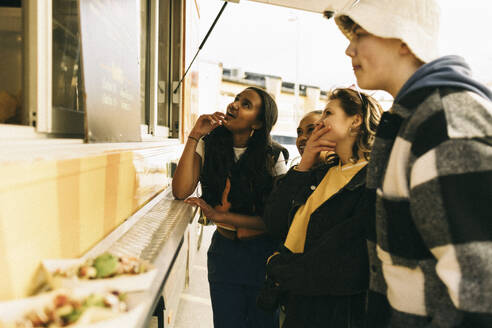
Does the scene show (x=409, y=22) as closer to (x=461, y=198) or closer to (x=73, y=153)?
(x=461, y=198)

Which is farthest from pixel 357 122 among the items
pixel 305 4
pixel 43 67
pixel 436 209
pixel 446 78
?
pixel 305 4

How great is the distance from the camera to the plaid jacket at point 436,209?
0.58m

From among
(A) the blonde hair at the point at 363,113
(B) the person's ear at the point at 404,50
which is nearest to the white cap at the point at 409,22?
(B) the person's ear at the point at 404,50

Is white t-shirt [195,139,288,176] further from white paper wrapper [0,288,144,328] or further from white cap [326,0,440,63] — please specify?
white paper wrapper [0,288,144,328]

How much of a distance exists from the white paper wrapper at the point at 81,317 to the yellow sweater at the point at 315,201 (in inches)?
33.3

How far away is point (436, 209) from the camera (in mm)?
619

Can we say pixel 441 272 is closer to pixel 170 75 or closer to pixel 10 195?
pixel 10 195

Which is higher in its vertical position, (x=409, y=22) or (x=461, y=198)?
(x=409, y=22)

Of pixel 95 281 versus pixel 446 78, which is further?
pixel 446 78

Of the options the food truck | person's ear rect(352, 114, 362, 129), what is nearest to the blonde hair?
person's ear rect(352, 114, 362, 129)

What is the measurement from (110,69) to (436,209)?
3.71 feet

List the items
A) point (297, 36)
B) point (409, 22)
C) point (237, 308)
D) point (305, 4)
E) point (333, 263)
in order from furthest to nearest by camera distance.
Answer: point (297, 36) → point (305, 4) → point (237, 308) → point (333, 263) → point (409, 22)

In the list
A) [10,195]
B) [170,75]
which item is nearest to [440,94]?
[10,195]

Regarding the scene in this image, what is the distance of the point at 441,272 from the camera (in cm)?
60
